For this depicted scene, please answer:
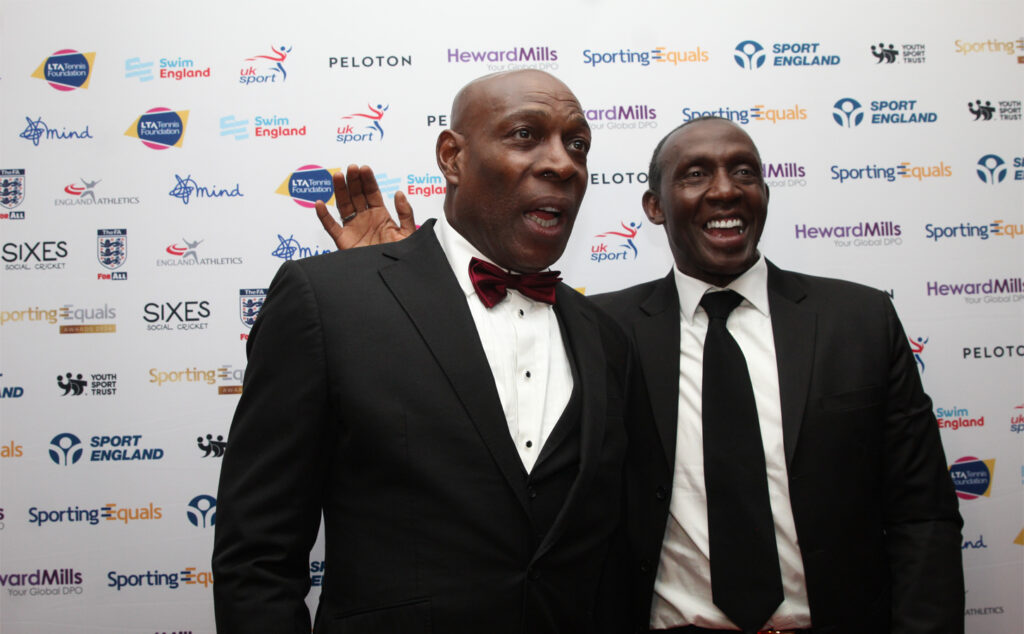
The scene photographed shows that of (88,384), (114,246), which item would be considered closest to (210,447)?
(88,384)

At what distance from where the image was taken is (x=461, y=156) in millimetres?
1650

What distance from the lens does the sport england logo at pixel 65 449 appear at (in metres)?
2.71

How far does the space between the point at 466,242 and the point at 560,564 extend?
0.81m

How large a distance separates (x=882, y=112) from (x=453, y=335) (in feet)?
8.13

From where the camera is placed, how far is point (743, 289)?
1987 mm

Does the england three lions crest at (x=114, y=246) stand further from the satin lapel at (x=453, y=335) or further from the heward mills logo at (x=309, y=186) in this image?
the satin lapel at (x=453, y=335)

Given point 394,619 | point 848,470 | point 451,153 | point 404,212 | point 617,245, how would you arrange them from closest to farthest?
point 394,619 < point 451,153 < point 848,470 < point 404,212 < point 617,245

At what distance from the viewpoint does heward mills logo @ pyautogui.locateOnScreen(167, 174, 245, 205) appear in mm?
2732

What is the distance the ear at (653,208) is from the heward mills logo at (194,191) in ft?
5.65

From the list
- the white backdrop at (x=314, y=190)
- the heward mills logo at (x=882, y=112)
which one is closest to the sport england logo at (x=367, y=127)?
the white backdrop at (x=314, y=190)

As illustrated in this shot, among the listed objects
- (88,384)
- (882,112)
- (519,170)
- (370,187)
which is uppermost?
(882,112)

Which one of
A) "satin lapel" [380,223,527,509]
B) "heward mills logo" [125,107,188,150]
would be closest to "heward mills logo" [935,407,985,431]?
"satin lapel" [380,223,527,509]

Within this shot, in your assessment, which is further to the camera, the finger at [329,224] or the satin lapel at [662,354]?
the finger at [329,224]

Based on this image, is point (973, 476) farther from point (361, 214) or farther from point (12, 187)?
point (12, 187)
